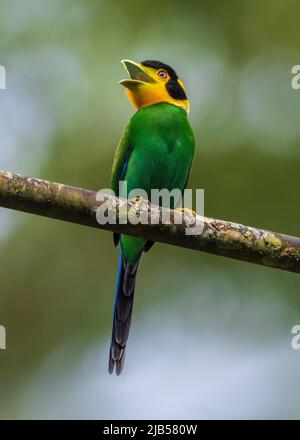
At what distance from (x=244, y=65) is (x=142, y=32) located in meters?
0.98

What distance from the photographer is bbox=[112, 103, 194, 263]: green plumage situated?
5.41 m

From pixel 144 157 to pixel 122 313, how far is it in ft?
3.27

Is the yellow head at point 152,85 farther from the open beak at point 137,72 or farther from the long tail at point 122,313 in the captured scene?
the long tail at point 122,313

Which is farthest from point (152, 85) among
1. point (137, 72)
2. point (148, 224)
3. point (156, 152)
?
point (148, 224)

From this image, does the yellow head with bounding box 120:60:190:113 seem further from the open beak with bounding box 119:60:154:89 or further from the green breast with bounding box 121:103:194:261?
the green breast with bounding box 121:103:194:261

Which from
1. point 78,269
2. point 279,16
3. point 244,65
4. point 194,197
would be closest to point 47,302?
point 78,269

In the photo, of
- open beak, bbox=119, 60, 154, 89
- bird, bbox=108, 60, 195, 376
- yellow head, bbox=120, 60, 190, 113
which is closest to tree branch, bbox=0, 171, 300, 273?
bird, bbox=108, 60, 195, 376

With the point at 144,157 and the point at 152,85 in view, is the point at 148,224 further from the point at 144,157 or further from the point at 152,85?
the point at 152,85

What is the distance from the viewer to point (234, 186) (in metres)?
7.04

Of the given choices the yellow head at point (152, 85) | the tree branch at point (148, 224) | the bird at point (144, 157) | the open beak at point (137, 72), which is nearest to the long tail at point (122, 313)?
the bird at point (144, 157)

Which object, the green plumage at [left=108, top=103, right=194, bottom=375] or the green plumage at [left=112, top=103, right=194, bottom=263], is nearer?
the green plumage at [left=108, top=103, right=194, bottom=375]

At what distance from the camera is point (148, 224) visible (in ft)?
12.5

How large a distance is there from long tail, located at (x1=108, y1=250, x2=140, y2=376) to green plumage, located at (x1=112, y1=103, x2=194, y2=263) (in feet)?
0.24

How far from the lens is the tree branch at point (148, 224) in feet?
11.8
